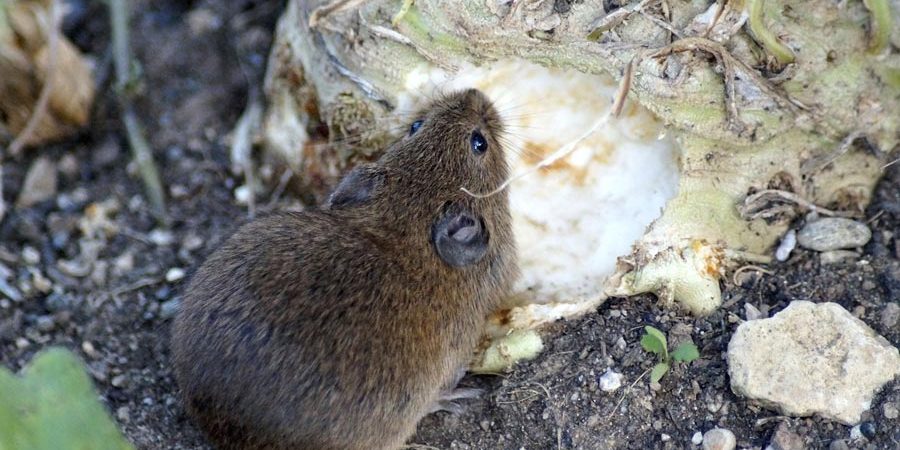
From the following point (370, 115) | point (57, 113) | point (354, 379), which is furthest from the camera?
point (57, 113)

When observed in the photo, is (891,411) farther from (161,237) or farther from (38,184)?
(38,184)

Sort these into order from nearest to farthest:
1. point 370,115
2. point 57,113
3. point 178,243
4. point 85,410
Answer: point 85,410 → point 370,115 → point 178,243 → point 57,113

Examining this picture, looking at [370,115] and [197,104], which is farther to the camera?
[197,104]

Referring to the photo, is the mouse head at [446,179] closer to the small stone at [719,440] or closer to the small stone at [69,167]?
the small stone at [719,440]

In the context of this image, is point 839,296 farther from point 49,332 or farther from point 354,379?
point 49,332

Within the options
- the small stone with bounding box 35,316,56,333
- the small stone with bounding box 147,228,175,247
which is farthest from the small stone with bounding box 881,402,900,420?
the small stone with bounding box 35,316,56,333

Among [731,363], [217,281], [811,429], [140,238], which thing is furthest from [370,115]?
[811,429]

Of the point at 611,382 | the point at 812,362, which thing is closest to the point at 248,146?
the point at 611,382
